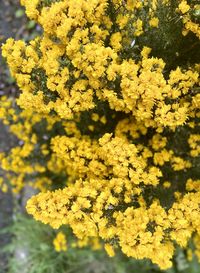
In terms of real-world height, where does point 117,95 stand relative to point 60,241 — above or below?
above

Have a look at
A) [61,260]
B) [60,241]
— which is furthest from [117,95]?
[61,260]

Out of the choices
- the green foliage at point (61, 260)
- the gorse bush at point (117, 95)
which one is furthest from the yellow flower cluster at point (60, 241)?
the gorse bush at point (117, 95)

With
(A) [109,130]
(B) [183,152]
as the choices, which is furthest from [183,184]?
(A) [109,130]

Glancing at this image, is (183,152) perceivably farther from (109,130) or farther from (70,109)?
(70,109)

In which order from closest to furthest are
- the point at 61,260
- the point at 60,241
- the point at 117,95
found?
1. the point at 117,95
2. the point at 60,241
3. the point at 61,260

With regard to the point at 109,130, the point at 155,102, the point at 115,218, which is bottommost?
the point at 115,218

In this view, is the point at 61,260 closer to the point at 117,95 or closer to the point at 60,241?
the point at 60,241

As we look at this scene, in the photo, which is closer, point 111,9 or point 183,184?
point 111,9

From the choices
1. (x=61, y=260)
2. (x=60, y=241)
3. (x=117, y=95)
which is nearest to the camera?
(x=117, y=95)
